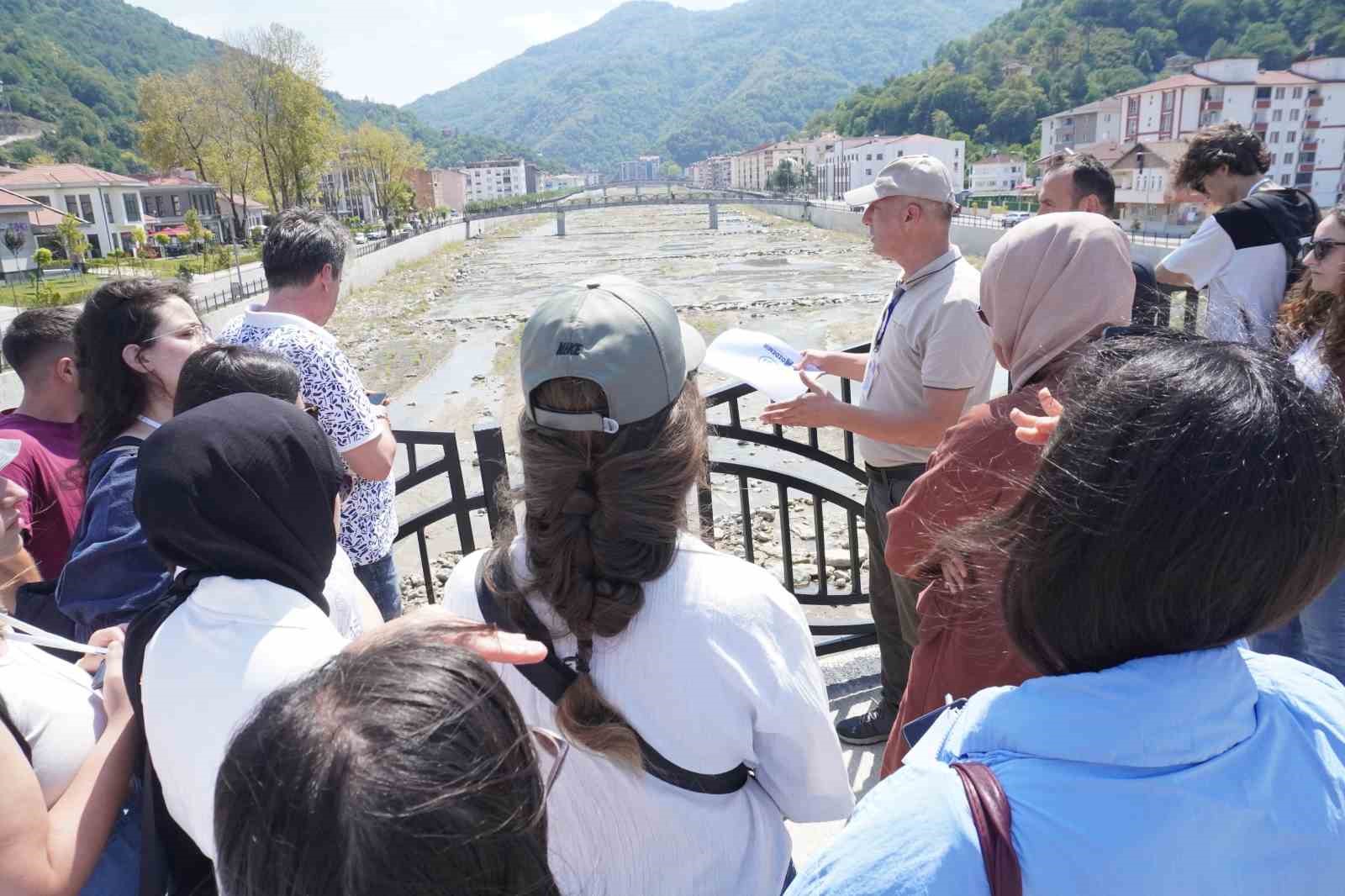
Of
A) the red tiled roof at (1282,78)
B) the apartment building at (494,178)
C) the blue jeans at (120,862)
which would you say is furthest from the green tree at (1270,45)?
the apartment building at (494,178)

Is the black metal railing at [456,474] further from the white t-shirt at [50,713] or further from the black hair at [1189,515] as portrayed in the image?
the black hair at [1189,515]

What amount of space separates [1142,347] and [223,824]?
47.8 inches

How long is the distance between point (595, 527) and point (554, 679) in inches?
9.6

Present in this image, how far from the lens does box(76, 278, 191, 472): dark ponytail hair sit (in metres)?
2.27

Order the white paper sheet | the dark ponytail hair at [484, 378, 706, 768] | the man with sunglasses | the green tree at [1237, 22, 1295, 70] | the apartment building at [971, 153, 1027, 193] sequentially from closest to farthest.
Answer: the dark ponytail hair at [484, 378, 706, 768]
the white paper sheet
the man with sunglasses
the green tree at [1237, 22, 1295, 70]
the apartment building at [971, 153, 1027, 193]

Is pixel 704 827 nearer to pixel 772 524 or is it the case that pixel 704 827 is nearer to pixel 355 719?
pixel 355 719

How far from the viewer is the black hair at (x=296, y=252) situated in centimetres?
294

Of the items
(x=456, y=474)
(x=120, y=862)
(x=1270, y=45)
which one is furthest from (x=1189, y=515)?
(x=1270, y=45)

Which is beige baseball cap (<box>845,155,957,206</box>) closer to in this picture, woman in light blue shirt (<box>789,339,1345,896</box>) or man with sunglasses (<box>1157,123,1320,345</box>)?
man with sunglasses (<box>1157,123,1320,345</box>)

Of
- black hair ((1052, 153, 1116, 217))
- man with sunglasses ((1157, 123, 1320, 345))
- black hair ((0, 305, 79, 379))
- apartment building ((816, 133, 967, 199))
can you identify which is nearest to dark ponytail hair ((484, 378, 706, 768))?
black hair ((0, 305, 79, 379))

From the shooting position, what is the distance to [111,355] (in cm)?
237

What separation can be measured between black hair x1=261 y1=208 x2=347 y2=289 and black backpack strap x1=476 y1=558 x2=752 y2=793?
2.11 meters

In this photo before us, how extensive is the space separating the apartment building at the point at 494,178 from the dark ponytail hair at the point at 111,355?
138538 millimetres

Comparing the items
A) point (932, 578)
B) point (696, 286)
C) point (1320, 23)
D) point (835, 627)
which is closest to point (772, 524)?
point (835, 627)
